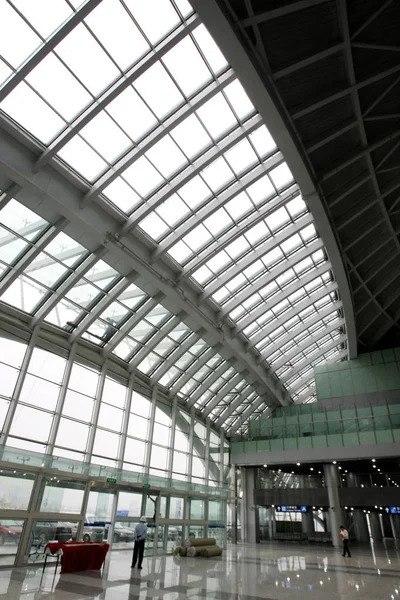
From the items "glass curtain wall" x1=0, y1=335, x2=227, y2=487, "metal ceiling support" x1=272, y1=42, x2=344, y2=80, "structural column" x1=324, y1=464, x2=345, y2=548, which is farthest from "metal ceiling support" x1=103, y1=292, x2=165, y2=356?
"structural column" x1=324, y1=464, x2=345, y2=548

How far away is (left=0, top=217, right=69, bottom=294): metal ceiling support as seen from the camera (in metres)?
15.7

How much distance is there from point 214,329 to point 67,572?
15.0 m

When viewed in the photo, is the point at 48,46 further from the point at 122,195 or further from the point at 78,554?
the point at 78,554

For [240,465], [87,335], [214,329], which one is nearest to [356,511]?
[240,465]

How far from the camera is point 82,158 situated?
1482cm

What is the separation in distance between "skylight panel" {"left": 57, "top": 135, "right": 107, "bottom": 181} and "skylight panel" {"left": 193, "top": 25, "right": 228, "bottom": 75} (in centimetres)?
523

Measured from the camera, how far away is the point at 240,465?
3294cm

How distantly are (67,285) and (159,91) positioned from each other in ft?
30.1

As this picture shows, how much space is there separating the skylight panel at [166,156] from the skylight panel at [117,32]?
328cm

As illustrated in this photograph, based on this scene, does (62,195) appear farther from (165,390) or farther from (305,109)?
(165,390)

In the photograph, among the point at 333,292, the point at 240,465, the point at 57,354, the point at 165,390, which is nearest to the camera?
the point at 57,354

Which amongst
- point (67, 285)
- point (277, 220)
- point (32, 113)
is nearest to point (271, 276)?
point (277, 220)

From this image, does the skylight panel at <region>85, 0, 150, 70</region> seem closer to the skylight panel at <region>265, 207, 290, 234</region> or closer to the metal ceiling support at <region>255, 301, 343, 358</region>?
the skylight panel at <region>265, 207, 290, 234</region>

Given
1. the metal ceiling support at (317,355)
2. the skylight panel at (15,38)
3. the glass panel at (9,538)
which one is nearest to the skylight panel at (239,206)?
the skylight panel at (15,38)
